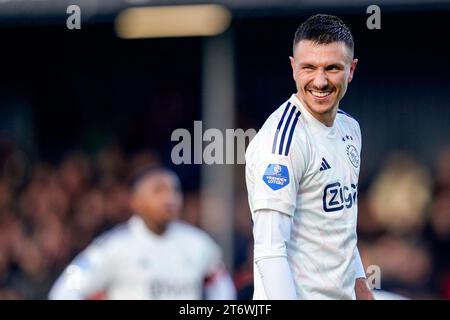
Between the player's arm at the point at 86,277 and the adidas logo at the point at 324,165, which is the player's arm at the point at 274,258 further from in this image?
the player's arm at the point at 86,277

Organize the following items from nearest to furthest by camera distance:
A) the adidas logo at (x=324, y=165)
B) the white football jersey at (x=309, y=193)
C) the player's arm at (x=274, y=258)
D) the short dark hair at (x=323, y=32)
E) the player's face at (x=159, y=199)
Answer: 1. the player's arm at (x=274, y=258)
2. the white football jersey at (x=309, y=193)
3. the adidas logo at (x=324, y=165)
4. the short dark hair at (x=323, y=32)
5. the player's face at (x=159, y=199)

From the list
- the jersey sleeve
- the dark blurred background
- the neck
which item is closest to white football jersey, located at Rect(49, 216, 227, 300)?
the dark blurred background

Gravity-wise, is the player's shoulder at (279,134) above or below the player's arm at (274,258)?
above

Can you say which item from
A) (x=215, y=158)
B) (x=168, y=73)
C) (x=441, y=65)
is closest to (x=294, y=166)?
(x=215, y=158)

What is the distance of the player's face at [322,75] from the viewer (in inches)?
123

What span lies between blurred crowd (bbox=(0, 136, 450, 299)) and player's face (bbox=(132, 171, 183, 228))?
11 cm

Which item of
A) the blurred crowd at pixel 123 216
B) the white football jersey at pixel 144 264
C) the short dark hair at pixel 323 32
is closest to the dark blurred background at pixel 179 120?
the blurred crowd at pixel 123 216

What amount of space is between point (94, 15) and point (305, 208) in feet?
8.21

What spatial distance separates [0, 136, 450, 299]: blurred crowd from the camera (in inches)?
190

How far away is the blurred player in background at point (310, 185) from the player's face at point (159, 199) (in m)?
1.82

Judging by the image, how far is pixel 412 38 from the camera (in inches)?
199

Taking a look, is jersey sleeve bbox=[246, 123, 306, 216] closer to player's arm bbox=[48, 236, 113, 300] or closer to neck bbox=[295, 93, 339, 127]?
neck bbox=[295, 93, 339, 127]

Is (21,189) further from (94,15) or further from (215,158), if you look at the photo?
(215,158)
